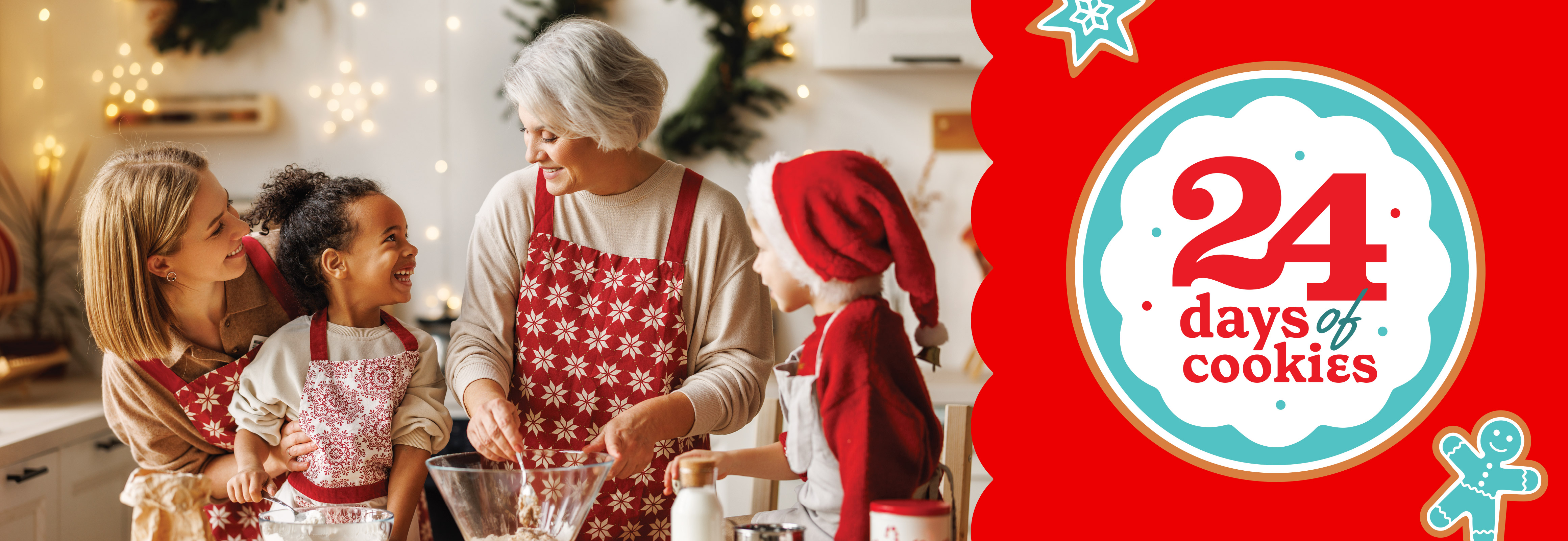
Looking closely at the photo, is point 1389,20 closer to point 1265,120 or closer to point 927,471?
point 1265,120

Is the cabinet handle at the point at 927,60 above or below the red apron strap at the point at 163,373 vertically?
above

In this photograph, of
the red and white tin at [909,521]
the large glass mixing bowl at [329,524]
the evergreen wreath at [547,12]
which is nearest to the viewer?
the red and white tin at [909,521]

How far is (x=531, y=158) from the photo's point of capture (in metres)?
Answer: 1.12

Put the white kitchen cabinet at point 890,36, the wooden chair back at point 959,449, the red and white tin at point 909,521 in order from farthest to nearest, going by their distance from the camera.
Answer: the white kitchen cabinet at point 890,36, the wooden chair back at point 959,449, the red and white tin at point 909,521

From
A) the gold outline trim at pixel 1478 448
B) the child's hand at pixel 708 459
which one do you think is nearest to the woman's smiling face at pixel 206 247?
the child's hand at pixel 708 459

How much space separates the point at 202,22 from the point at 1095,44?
226 cm

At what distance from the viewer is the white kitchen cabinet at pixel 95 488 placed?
1.79m

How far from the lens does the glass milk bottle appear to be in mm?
835

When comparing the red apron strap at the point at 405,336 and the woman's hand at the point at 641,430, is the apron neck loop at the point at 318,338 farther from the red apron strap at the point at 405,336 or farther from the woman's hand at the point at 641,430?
the woman's hand at the point at 641,430

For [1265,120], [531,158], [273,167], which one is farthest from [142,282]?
[273,167]

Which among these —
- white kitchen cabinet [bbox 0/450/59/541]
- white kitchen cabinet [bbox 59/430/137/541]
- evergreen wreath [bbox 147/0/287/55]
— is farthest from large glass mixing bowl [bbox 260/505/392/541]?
evergreen wreath [bbox 147/0/287/55]

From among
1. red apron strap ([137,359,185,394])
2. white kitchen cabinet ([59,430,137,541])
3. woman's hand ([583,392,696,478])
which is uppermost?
red apron strap ([137,359,185,394])

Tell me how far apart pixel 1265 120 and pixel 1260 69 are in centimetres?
6

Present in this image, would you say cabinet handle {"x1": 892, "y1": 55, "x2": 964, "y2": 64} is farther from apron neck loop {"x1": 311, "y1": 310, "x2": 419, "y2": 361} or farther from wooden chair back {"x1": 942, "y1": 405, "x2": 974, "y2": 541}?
apron neck loop {"x1": 311, "y1": 310, "x2": 419, "y2": 361}
